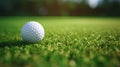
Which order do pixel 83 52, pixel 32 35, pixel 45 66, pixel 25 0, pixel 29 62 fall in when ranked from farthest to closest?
pixel 25 0, pixel 32 35, pixel 83 52, pixel 29 62, pixel 45 66

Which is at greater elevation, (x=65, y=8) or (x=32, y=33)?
(x=65, y=8)

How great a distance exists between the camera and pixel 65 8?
149ft

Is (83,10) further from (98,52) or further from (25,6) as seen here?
(98,52)

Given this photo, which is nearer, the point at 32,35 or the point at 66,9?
the point at 32,35

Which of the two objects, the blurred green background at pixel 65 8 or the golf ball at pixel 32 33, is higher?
the blurred green background at pixel 65 8

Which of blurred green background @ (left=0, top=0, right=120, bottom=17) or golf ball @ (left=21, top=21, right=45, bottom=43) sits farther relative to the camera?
blurred green background @ (left=0, top=0, right=120, bottom=17)

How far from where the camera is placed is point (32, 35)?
4.84 meters

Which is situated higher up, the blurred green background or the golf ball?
the blurred green background

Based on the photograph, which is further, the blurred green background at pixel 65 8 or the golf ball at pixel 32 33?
the blurred green background at pixel 65 8

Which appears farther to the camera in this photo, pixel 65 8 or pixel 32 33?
pixel 65 8

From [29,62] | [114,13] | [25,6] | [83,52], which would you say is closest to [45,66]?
[29,62]

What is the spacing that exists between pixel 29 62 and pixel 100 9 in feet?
142

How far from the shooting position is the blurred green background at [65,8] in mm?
42106

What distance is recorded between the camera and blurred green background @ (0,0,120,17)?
1658 inches
